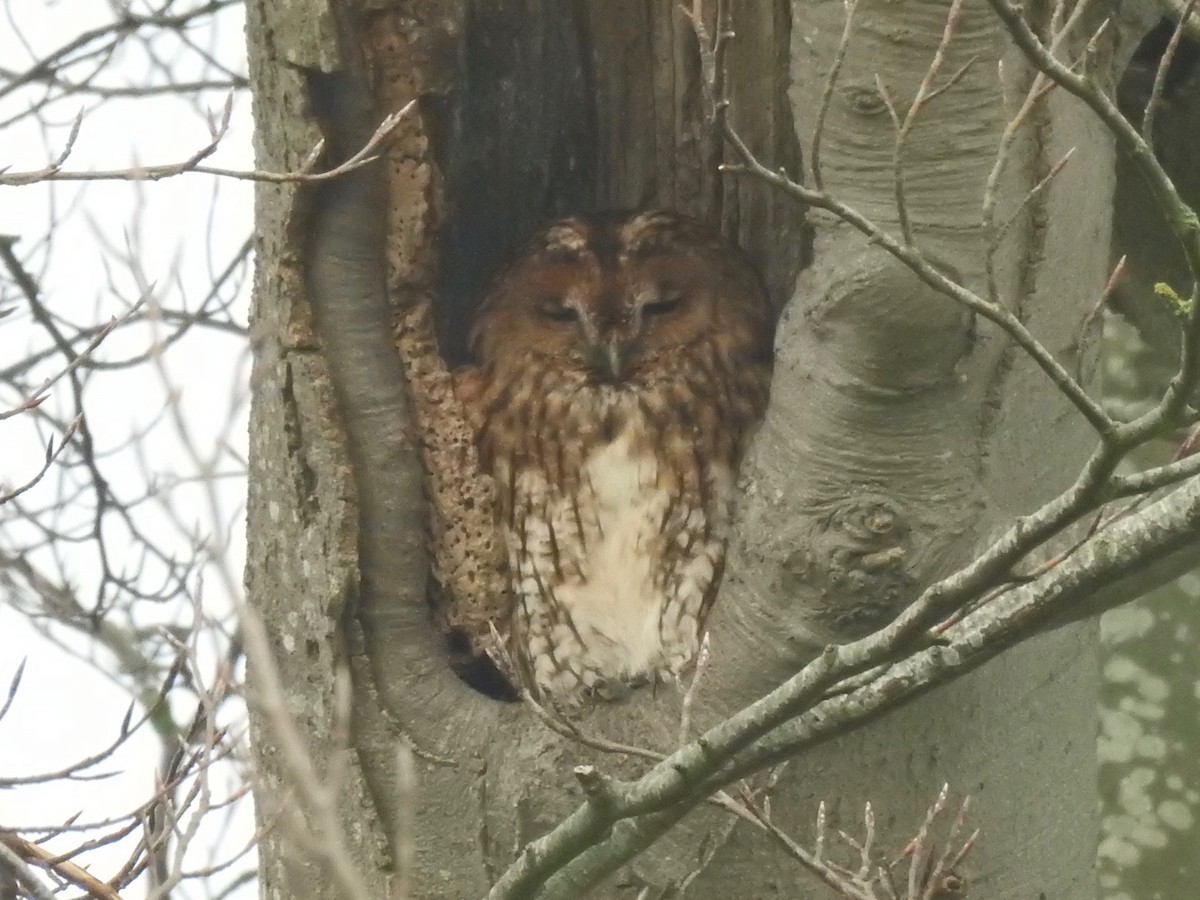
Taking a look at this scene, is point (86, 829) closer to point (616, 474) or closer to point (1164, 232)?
point (616, 474)

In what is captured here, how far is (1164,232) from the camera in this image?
9.78 feet

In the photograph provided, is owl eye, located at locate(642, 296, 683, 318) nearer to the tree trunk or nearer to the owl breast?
the owl breast

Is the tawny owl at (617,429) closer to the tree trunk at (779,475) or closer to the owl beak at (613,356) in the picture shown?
the owl beak at (613,356)

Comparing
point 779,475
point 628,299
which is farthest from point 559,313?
point 779,475

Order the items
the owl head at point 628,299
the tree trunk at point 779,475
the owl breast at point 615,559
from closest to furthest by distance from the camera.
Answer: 1. the tree trunk at point 779,475
2. the owl breast at point 615,559
3. the owl head at point 628,299

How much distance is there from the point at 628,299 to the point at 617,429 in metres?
0.23

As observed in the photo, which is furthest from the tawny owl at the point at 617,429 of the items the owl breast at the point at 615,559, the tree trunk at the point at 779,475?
the tree trunk at the point at 779,475

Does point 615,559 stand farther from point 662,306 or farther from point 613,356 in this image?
point 662,306

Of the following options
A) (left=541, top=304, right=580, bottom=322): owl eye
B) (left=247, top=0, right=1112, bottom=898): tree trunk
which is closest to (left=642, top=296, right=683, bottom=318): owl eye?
(left=541, top=304, right=580, bottom=322): owl eye

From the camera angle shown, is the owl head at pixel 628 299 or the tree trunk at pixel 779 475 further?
the owl head at pixel 628 299

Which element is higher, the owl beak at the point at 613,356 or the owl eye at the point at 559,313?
the owl eye at the point at 559,313

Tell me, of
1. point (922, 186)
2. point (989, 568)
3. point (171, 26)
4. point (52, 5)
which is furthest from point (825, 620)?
point (52, 5)

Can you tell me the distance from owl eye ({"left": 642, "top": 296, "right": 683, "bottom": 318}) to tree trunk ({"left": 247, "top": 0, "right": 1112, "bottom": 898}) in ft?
1.93

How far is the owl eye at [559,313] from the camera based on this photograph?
275 cm
